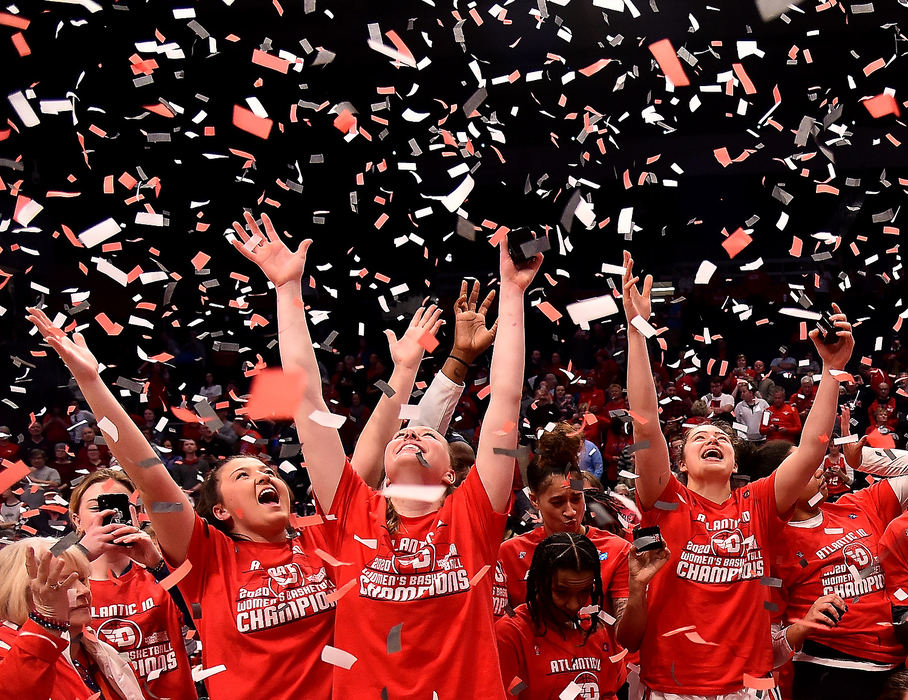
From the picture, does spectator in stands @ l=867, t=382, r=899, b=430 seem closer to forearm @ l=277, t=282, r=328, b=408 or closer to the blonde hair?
forearm @ l=277, t=282, r=328, b=408

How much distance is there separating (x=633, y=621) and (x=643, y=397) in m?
0.66

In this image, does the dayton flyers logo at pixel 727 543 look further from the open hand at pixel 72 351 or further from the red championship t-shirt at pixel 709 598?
the open hand at pixel 72 351

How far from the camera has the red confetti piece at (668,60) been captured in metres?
9.74

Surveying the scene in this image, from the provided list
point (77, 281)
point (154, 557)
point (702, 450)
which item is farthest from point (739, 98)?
point (154, 557)

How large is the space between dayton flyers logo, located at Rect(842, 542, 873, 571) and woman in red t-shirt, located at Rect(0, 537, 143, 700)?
7.79 feet

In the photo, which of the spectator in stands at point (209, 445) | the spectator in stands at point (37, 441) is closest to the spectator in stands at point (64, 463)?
the spectator in stands at point (37, 441)

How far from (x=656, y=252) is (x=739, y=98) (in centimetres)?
215

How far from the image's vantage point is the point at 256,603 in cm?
252

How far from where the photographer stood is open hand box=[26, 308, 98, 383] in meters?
2.33

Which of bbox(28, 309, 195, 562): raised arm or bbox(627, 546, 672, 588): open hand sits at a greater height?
bbox(28, 309, 195, 562): raised arm

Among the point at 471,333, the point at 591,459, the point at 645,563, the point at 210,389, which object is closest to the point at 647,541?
the point at 645,563

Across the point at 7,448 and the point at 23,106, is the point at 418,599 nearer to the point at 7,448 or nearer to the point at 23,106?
the point at 7,448

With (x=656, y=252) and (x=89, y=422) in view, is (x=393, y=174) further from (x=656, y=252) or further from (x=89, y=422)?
(x=89, y=422)

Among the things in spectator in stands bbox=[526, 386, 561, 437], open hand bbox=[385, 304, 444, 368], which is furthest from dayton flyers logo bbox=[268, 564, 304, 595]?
spectator in stands bbox=[526, 386, 561, 437]
